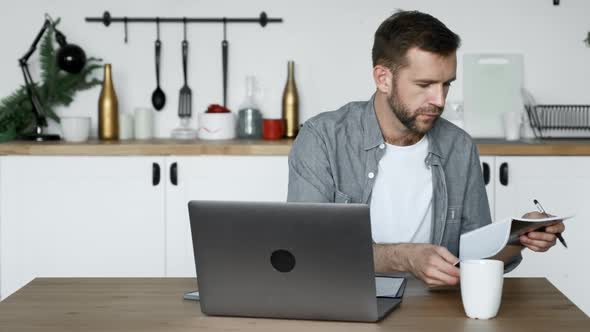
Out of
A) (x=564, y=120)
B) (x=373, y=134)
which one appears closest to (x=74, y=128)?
(x=373, y=134)

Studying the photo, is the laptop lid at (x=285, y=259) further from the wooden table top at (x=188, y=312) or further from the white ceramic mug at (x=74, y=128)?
the white ceramic mug at (x=74, y=128)

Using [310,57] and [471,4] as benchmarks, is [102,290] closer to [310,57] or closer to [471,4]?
[310,57]

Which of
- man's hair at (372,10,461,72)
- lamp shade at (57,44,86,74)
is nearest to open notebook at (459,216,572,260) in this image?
man's hair at (372,10,461,72)

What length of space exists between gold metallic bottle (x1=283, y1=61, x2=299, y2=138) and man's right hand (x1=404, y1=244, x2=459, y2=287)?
2193 millimetres

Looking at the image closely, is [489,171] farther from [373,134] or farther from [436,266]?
[436,266]

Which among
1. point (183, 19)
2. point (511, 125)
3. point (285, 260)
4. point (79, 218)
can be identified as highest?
point (183, 19)

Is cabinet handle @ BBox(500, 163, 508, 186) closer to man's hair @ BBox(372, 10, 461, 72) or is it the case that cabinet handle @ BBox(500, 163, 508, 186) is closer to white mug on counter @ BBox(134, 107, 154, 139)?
man's hair @ BBox(372, 10, 461, 72)

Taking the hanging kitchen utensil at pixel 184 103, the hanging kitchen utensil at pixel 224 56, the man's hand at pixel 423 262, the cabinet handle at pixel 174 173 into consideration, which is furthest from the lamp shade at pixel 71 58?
the man's hand at pixel 423 262

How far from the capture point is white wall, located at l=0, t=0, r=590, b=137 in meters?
3.89

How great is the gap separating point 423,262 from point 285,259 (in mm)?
310

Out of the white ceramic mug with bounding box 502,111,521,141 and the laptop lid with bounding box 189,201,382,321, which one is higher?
the white ceramic mug with bounding box 502,111,521,141

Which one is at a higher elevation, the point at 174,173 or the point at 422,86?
the point at 422,86

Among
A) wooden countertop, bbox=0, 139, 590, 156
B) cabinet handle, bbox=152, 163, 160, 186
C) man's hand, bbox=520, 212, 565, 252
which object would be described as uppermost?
wooden countertop, bbox=0, 139, 590, 156

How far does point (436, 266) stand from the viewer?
1.59m
